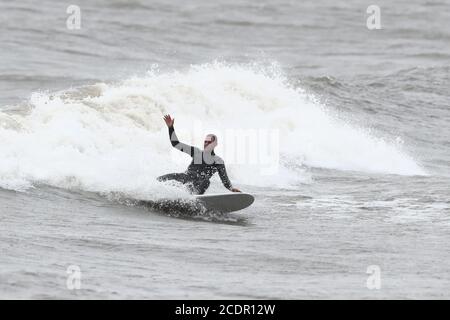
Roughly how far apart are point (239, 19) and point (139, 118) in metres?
19.8

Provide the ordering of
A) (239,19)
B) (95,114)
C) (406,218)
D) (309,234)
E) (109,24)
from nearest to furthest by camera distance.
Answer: (309,234), (406,218), (95,114), (109,24), (239,19)

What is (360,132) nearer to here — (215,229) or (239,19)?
(215,229)

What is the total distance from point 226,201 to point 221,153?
632cm

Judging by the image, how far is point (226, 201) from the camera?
13547 mm

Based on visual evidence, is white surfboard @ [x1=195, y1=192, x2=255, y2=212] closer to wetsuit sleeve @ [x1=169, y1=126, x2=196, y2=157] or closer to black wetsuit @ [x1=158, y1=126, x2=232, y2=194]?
black wetsuit @ [x1=158, y1=126, x2=232, y2=194]

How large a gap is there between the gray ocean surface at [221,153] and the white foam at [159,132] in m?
0.05

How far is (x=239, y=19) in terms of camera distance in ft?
128

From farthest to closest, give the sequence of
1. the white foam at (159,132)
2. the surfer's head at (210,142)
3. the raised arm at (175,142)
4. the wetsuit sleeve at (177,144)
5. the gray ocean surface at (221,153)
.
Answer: the white foam at (159,132) < the surfer's head at (210,142) < the wetsuit sleeve at (177,144) < the raised arm at (175,142) < the gray ocean surface at (221,153)

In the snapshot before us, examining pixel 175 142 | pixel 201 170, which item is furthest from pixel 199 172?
pixel 175 142

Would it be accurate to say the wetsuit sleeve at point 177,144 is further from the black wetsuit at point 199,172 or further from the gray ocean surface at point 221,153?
the gray ocean surface at point 221,153

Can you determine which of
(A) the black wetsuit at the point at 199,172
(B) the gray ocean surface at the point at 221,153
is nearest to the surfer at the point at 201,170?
(A) the black wetsuit at the point at 199,172

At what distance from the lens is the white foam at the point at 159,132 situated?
14.6 m
